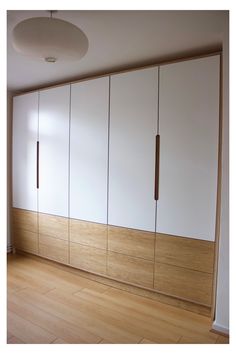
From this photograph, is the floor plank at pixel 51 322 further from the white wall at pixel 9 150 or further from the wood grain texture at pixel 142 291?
the white wall at pixel 9 150

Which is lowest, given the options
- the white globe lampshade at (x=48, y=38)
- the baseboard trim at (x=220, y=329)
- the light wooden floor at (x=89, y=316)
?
the light wooden floor at (x=89, y=316)

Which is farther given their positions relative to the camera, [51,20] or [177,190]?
[177,190]

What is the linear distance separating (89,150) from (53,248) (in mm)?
1437

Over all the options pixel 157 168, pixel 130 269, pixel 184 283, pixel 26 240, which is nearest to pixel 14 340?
pixel 130 269

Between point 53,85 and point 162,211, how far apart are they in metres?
2.28

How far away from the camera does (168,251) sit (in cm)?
265

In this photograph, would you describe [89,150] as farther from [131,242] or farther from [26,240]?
[26,240]

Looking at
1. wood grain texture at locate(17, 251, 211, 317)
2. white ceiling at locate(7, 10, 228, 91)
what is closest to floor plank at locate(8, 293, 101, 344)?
wood grain texture at locate(17, 251, 211, 317)

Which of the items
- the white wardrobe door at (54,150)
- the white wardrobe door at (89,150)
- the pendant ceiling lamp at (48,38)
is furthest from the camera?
the white wardrobe door at (54,150)

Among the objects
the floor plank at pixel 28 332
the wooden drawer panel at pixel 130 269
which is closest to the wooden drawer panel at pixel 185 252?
the wooden drawer panel at pixel 130 269

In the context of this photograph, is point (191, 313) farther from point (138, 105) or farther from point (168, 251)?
point (138, 105)

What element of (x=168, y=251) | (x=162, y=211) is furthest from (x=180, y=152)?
(x=168, y=251)

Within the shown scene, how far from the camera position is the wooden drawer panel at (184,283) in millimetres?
2451

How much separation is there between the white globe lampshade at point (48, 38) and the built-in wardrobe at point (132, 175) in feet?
3.60
